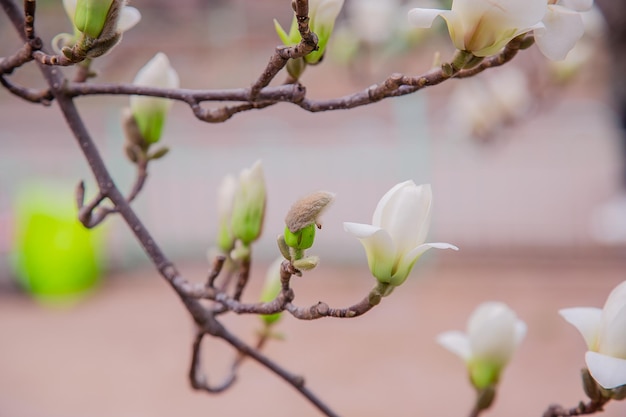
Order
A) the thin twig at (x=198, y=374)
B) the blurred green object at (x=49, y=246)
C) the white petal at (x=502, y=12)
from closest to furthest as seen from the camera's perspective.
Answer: the white petal at (x=502, y=12) → the thin twig at (x=198, y=374) → the blurred green object at (x=49, y=246)

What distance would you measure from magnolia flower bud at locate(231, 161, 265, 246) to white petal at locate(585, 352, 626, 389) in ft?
0.84

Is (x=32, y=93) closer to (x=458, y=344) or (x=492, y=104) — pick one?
(x=458, y=344)

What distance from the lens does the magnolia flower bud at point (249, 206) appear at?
1.71 ft

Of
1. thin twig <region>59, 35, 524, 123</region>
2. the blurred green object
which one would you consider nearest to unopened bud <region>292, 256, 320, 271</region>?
thin twig <region>59, 35, 524, 123</region>

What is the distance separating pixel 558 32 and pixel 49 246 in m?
3.20

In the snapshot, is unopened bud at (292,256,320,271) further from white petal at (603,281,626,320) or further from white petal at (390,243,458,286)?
white petal at (603,281,626,320)

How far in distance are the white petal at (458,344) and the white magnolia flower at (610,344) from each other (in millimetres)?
169

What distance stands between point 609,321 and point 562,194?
15.1 ft

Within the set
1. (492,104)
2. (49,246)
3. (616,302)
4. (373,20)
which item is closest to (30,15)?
(616,302)

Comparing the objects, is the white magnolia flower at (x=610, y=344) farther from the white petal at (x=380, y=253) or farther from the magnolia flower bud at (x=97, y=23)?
the magnolia flower bud at (x=97, y=23)

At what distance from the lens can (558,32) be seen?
409 millimetres

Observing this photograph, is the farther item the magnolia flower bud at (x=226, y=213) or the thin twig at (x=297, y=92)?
the magnolia flower bud at (x=226, y=213)

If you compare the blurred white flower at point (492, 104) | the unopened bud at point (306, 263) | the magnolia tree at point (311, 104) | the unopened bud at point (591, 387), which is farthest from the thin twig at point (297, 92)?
the blurred white flower at point (492, 104)

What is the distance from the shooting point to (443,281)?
11.5 ft
